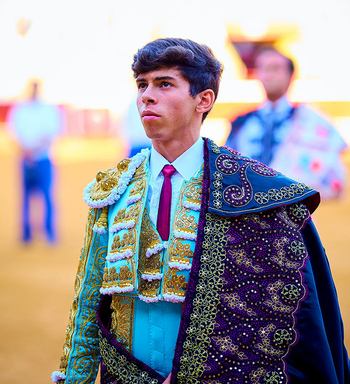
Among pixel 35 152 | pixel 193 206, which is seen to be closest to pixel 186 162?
pixel 193 206

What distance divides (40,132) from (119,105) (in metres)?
1.16

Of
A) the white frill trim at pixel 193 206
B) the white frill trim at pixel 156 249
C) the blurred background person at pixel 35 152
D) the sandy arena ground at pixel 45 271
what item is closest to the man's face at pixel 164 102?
the white frill trim at pixel 193 206

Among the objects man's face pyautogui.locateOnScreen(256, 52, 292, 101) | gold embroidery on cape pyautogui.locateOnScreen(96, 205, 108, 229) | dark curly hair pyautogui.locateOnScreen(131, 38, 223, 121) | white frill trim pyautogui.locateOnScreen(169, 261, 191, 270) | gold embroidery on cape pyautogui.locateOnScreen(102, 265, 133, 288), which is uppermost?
man's face pyautogui.locateOnScreen(256, 52, 292, 101)

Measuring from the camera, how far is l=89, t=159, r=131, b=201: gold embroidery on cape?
1.73 metres

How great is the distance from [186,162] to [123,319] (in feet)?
1.74

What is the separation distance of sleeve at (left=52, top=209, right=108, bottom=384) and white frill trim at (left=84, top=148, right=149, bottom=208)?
0.15ft

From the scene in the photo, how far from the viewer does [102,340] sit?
161 centimetres

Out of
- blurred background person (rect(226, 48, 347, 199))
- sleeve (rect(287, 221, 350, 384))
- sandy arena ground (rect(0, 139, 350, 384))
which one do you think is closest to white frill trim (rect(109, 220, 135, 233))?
sleeve (rect(287, 221, 350, 384))

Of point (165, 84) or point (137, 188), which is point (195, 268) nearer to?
point (137, 188)

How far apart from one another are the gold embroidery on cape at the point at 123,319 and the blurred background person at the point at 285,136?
118 inches

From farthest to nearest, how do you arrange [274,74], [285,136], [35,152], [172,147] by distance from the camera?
[35,152], [274,74], [285,136], [172,147]

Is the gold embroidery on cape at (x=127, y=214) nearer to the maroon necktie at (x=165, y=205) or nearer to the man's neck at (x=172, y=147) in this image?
the maroon necktie at (x=165, y=205)

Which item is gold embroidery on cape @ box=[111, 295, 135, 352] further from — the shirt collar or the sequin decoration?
the shirt collar

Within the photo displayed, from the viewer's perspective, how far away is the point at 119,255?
1.58 m
